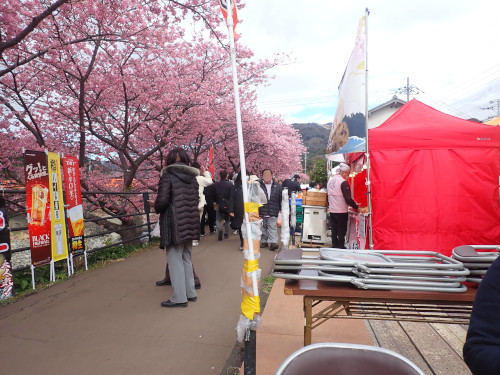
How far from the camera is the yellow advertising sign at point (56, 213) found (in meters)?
4.63

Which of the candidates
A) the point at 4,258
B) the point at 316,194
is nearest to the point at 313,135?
the point at 316,194

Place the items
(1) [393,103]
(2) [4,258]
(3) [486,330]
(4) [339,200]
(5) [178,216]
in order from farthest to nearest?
(1) [393,103]
(4) [339,200]
(2) [4,258]
(5) [178,216]
(3) [486,330]

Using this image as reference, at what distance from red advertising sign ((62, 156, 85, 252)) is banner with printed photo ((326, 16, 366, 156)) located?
14.4 feet

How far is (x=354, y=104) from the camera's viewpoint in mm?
4176

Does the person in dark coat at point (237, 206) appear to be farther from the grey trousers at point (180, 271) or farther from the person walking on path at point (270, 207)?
the grey trousers at point (180, 271)

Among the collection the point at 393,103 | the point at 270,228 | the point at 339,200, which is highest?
the point at 393,103

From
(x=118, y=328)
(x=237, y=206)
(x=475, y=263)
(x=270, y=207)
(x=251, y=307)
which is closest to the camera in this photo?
(x=475, y=263)

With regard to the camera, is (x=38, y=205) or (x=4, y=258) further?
(x=38, y=205)

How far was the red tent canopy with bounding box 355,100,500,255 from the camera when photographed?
16.9ft

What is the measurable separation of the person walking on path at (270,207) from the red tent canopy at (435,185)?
88.7 inches

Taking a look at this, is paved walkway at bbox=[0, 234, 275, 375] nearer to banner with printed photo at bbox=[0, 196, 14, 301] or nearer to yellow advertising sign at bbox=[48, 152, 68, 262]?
banner with printed photo at bbox=[0, 196, 14, 301]

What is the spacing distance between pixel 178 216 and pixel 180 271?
0.68 meters

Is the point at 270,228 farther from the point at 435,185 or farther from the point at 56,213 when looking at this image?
the point at 56,213

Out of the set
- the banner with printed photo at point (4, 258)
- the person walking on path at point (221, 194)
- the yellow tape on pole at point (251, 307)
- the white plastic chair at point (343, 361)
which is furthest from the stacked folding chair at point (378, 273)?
the person walking on path at point (221, 194)
